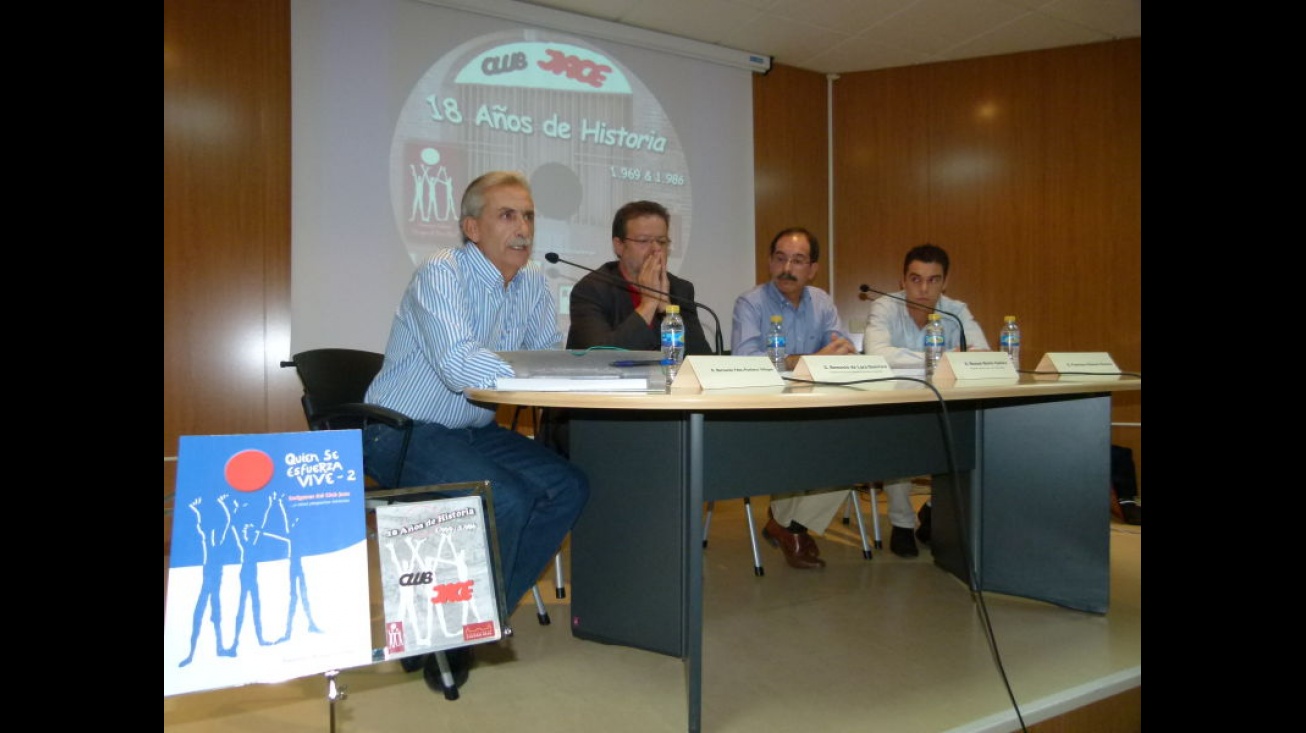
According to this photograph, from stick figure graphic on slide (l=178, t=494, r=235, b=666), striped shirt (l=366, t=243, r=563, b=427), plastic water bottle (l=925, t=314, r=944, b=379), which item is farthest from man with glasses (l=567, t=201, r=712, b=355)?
stick figure graphic on slide (l=178, t=494, r=235, b=666)

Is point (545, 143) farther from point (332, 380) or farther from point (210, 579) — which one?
point (210, 579)

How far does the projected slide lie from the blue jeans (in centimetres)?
219

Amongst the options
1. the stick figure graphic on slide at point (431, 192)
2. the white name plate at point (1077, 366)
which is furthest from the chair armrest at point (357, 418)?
the stick figure graphic on slide at point (431, 192)

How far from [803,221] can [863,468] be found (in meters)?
3.33

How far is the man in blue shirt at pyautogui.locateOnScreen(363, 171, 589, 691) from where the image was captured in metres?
1.70

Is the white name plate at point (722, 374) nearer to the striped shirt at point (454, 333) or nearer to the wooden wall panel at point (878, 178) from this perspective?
the striped shirt at point (454, 333)

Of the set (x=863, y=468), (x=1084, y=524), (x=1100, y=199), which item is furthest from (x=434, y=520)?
(x=1100, y=199)

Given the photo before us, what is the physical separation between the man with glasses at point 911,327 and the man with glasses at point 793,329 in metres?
0.20

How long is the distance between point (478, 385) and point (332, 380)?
67 cm

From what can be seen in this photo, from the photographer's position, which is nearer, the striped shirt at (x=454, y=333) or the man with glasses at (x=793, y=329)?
the striped shirt at (x=454, y=333)

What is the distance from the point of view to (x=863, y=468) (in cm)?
198

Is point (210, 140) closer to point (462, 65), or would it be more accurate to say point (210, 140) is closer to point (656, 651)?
point (462, 65)

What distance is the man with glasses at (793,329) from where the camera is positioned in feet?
8.95

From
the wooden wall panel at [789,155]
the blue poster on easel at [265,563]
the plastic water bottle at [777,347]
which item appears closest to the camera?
the blue poster on easel at [265,563]
